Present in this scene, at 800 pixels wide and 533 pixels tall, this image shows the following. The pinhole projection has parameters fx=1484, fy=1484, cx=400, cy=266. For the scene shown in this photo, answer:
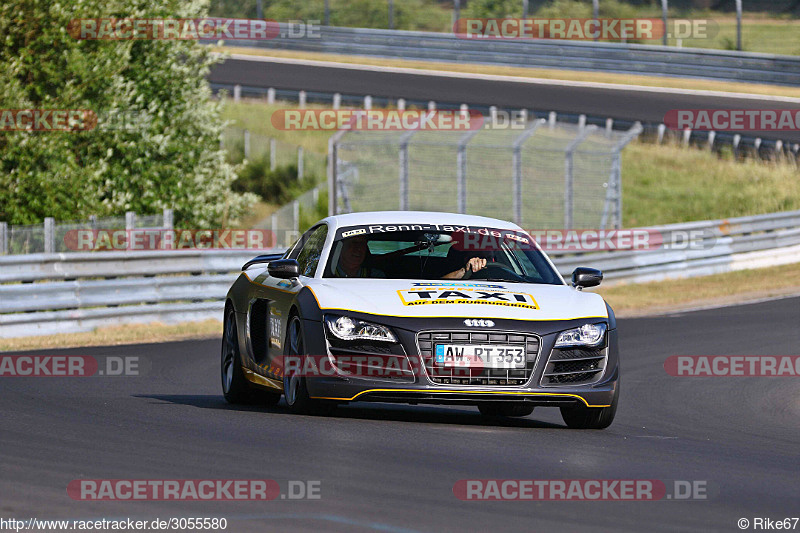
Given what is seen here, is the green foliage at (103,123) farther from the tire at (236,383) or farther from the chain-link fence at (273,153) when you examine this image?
the tire at (236,383)

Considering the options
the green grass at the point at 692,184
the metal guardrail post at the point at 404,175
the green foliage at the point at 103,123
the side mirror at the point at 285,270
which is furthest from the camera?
the green grass at the point at 692,184

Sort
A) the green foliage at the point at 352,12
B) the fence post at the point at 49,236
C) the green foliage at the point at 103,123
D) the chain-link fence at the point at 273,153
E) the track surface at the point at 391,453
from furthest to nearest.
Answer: the green foliage at the point at 352,12 → the chain-link fence at the point at 273,153 → the green foliage at the point at 103,123 → the fence post at the point at 49,236 → the track surface at the point at 391,453

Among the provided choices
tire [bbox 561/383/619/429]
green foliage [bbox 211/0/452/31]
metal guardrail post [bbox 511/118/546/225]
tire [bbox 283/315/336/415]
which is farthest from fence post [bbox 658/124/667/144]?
tire [bbox 283/315/336/415]

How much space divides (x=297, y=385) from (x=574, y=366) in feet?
5.88

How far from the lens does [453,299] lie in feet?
31.0

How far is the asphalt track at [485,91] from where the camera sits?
42094 mm

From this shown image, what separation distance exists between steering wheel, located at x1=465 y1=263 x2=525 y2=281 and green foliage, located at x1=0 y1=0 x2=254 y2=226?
16160 millimetres

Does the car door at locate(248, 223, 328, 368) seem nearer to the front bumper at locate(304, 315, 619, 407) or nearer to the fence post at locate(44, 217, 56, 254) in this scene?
the front bumper at locate(304, 315, 619, 407)

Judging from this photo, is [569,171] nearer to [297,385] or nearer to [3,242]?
[3,242]

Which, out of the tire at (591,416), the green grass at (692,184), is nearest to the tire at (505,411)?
the tire at (591,416)

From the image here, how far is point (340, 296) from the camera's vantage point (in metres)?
9.46

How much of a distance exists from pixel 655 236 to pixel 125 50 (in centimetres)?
1014

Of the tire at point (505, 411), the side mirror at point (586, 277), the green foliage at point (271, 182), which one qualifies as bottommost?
the green foliage at point (271, 182)

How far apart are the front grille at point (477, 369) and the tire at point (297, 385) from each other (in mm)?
745
